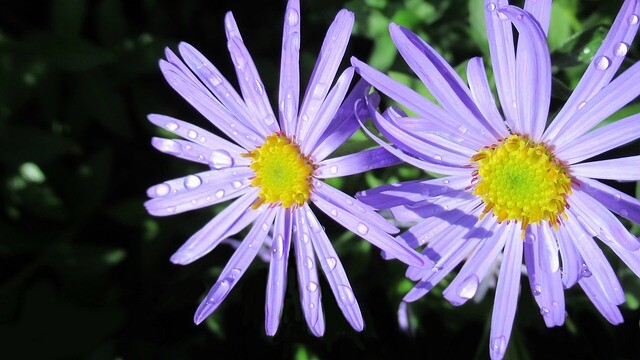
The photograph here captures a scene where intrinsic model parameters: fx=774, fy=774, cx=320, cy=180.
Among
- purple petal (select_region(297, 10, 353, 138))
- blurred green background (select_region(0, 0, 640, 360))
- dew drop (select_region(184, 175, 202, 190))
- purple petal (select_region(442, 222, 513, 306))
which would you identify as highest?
blurred green background (select_region(0, 0, 640, 360))

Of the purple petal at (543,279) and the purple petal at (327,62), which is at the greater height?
the purple petal at (327,62)

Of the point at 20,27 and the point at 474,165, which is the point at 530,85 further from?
the point at 20,27

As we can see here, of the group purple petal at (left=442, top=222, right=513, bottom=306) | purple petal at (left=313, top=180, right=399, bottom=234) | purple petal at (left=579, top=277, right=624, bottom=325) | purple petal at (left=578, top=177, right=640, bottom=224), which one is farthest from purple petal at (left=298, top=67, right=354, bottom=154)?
purple petal at (left=579, top=277, right=624, bottom=325)

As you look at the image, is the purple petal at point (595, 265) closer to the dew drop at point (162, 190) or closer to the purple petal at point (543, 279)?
the purple petal at point (543, 279)

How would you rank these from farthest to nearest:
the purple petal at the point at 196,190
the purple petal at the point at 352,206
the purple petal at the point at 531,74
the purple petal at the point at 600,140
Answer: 1. the purple petal at the point at 196,190
2. the purple petal at the point at 352,206
3. the purple petal at the point at 600,140
4. the purple petal at the point at 531,74

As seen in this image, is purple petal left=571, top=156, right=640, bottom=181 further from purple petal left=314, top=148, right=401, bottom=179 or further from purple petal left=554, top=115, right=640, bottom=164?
purple petal left=314, top=148, right=401, bottom=179

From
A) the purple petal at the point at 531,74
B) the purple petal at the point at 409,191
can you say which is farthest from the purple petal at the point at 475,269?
the purple petal at the point at 531,74
